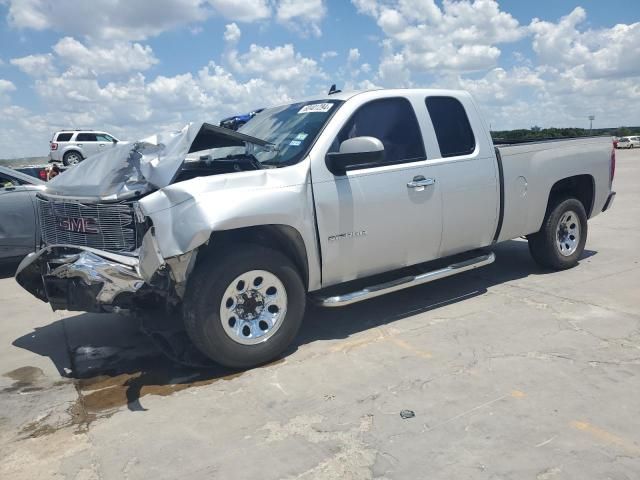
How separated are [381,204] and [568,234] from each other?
10.3 feet

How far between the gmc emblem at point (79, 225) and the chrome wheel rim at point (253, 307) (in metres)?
1.17

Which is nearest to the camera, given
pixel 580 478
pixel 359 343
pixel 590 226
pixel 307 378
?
pixel 580 478

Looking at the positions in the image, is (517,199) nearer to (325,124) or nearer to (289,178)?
(325,124)

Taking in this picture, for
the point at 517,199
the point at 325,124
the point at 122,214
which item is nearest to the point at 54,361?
the point at 122,214

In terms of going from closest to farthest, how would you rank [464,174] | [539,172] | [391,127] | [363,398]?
1. [363,398]
2. [391,127]
3. [464,174]
4. [539,172]

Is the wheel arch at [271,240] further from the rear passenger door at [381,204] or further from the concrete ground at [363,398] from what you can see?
the concrete ground at [363,398]

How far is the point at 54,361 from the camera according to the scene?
4852 millimetres

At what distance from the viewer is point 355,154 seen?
450cm

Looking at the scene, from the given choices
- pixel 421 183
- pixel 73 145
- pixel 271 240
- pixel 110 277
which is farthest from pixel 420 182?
pixel 73 145

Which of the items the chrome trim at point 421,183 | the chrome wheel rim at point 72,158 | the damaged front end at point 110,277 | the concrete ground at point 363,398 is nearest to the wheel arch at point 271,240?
the damaged front end at point 110,277

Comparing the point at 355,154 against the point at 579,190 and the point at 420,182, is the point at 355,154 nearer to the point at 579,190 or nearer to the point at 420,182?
the point at 420,182

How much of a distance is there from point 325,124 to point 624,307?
3.26m

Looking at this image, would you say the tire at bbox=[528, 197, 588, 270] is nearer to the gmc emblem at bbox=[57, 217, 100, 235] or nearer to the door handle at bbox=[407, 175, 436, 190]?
the door handle at bbox=[407, 175, 436, 190]

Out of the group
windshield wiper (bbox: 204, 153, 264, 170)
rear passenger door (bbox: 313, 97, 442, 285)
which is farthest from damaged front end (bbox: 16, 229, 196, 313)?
rear passenger door (bbox: 313, 97, 442, 285)
